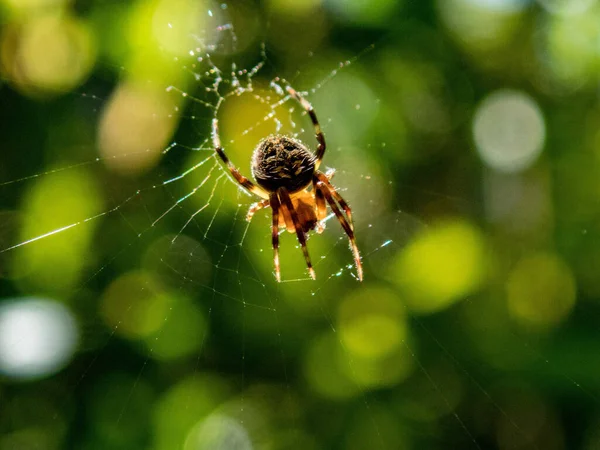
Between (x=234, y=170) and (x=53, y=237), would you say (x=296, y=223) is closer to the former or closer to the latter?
(x=234, y=170)

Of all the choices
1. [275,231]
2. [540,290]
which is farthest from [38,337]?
[540,290]

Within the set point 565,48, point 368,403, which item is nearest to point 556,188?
point 565,48

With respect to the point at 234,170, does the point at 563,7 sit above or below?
above

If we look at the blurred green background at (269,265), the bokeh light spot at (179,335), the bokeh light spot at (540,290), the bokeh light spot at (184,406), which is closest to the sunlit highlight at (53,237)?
the blurred green background at (269,265)

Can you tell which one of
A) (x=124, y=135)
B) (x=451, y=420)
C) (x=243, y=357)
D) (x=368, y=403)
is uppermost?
(x=124, y=135)

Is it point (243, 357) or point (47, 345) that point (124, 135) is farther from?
point (243, 357)
